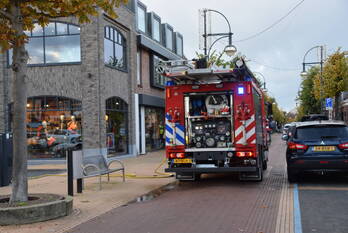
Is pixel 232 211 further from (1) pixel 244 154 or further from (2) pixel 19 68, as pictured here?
(2) pixel 19 68

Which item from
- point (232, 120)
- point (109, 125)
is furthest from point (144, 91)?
point (232, 120)

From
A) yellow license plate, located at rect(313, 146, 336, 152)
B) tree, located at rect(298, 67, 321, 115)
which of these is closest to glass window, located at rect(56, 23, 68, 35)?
yellow license plate, located at rect(313, 146, 336, 152)

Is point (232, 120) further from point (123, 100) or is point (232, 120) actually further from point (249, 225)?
point (123, 100)

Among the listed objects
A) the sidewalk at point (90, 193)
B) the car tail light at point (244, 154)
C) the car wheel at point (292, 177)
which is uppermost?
the car tail light at point (244, 154)

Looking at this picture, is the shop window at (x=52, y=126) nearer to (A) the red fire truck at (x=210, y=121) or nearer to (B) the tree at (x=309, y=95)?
(A) the red fire truck at (x=210, y=121)

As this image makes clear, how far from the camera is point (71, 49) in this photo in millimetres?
21016

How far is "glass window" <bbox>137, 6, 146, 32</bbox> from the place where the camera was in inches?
1040

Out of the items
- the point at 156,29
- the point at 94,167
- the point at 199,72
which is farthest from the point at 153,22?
the point at 199,72

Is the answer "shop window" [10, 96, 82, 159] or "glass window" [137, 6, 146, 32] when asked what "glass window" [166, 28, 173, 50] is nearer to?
"glass window" [137, 6, 146, 32]

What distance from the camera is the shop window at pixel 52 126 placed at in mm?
20797

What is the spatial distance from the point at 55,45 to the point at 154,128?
397 inches

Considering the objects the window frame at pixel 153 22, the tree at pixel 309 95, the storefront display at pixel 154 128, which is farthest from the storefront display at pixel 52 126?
the tree at pixel 309 95

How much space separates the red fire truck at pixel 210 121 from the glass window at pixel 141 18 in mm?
15683

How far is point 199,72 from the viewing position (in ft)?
34.0
